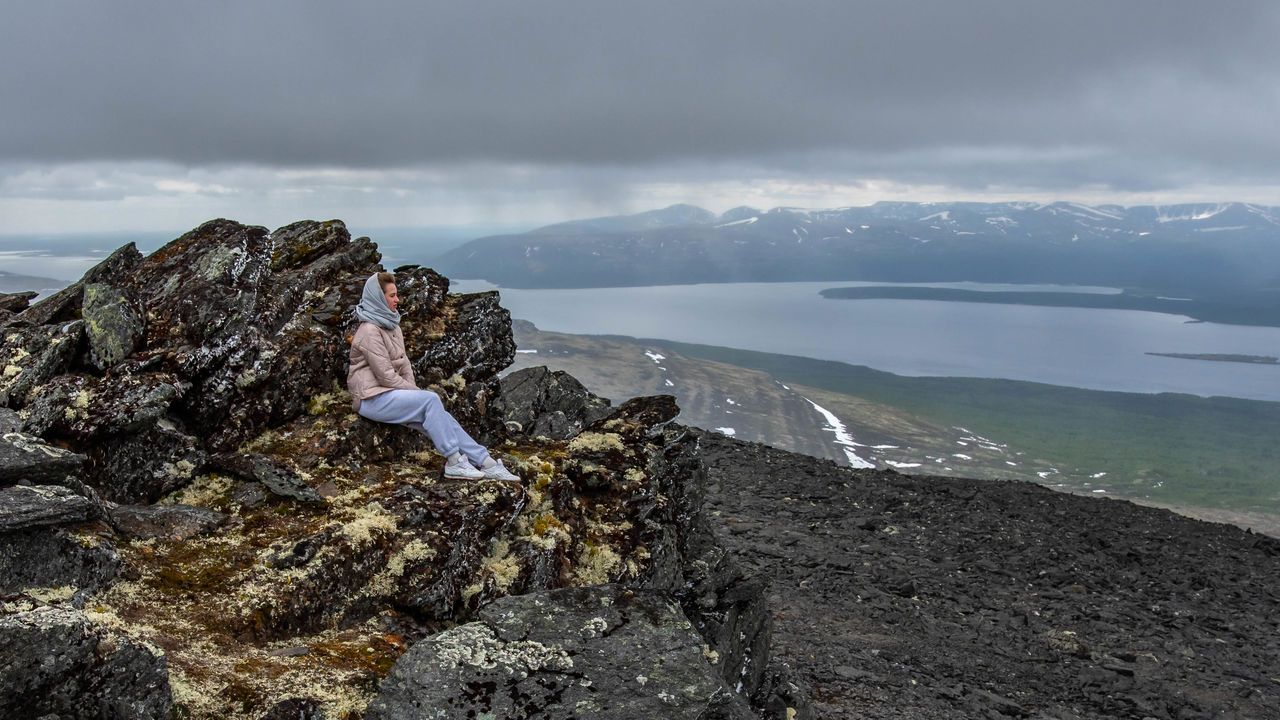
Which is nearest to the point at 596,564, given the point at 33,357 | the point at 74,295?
the point at 33,357

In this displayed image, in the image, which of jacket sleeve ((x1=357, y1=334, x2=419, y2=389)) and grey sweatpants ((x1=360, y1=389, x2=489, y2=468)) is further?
jacket sleeve ((x1=357, y1=334, x2=419, y2=389))

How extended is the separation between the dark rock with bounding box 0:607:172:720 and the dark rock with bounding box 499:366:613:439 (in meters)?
13.7

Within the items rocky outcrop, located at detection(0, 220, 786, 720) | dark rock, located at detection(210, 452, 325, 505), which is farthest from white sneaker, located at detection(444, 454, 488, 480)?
→ dark rock, located at detection(210, 452, 325, 505)

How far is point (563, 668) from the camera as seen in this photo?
348 inches

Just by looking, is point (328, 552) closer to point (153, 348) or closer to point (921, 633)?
point (153, 348)

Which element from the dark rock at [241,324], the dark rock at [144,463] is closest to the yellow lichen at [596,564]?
the dark rock at [241,324]

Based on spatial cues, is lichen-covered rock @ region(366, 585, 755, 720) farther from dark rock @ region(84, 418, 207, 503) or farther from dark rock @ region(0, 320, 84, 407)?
dark rock @ region(0, 320, 84, 407)

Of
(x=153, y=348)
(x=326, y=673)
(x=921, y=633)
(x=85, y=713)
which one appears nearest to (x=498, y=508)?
(x=326, y=673)

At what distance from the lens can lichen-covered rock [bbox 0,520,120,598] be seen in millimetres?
9219

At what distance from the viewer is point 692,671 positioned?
29.5 feet

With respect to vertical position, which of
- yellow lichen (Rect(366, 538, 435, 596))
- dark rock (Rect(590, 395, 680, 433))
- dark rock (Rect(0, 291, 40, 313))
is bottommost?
yellow lichen (Rect(366, 538, 435, 596))

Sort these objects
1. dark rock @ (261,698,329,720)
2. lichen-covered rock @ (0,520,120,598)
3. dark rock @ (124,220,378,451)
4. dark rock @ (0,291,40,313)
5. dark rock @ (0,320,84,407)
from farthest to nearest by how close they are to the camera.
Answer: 1. dark rock @ (0,291,40,313)
2. dark rock @ (124,220,378,451)
3. dark rock @ (0,320,84,407)
4. lichen-covered rock @ (0,520,120,598)
5. dark rock @ (261,698,329,720)

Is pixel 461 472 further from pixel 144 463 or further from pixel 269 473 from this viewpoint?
pixel 144 463

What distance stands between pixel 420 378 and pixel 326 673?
8798mm
